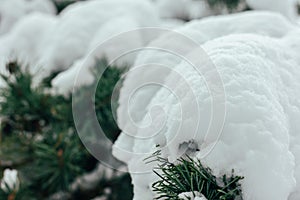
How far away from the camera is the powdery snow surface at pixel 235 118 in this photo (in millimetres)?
356

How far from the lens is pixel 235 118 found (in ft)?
1.23

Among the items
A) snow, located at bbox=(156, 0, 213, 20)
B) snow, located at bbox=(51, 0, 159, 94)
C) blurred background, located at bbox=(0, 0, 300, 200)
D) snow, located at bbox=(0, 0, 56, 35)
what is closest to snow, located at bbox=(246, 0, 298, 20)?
blurred background, located at bbox=(0, 0, 300, 200)

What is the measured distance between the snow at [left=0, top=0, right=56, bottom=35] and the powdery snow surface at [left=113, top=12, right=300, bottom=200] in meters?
1.67

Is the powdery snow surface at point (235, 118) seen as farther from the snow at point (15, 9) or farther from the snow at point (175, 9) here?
the snow at point (15, 9)

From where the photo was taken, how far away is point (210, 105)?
0.39 metres

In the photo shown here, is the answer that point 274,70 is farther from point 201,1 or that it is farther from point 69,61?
point 201,1

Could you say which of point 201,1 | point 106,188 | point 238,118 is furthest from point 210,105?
point 201,1

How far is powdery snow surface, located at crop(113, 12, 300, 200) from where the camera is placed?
0.36 meters

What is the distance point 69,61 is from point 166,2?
0.62 m

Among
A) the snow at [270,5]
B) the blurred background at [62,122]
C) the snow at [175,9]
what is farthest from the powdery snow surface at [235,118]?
the snow at [175,9]

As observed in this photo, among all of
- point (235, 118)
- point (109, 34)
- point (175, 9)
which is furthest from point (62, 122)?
point (175, 9)

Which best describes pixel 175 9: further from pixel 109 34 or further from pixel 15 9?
pixel 15 9

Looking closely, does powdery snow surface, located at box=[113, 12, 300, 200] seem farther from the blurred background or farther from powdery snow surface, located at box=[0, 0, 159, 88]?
powdery snow surface, located at box=[0, 0, 159, 88]

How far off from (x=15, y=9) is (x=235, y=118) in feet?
6.10
